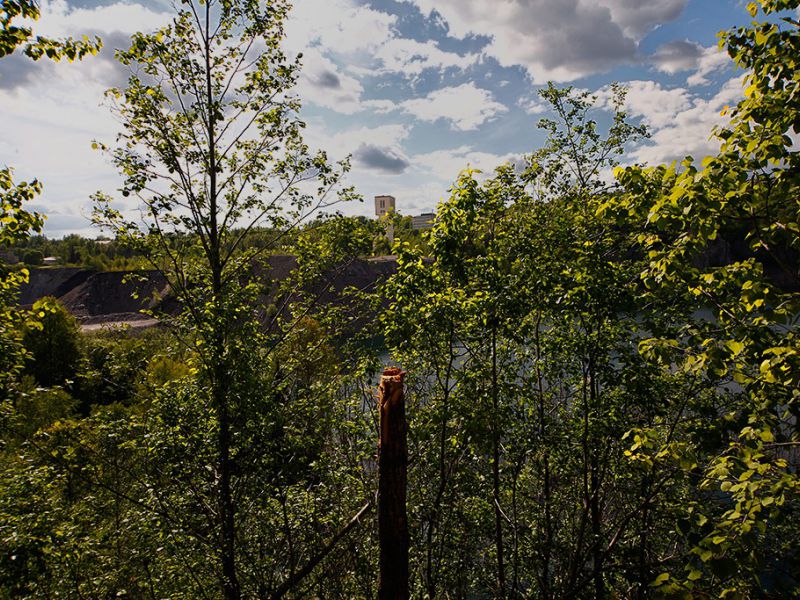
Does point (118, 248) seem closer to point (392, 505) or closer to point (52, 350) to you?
point (392, 505)

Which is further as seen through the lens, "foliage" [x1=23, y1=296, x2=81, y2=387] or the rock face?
the rock face

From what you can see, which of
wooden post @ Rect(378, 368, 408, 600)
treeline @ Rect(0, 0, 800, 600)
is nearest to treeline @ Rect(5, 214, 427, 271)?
treeline @ Rect(0, 0, 800, 600)

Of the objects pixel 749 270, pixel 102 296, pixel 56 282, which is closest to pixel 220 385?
pixel 749 270

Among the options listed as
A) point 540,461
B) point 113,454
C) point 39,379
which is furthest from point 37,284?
point 540,461

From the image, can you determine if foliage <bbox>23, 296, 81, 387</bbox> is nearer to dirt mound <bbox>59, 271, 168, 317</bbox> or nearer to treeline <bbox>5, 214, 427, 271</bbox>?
treeline <bbox>5, 214, 427, 271</bbox>

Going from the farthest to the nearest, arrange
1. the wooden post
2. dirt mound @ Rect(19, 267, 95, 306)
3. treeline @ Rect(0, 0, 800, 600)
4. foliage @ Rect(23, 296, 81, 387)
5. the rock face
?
dirt mound @ Rect(19, 267, 95, 306)
the rock face
foliage @ Rect(23, 296, 81, 387)
treeline @ Rect(0, 0, 800, 600)
the wooden post

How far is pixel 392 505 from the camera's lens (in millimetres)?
3879

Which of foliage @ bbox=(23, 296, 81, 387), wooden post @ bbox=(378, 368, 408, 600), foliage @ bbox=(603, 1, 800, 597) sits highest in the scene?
foliage @ bbox=(603, 1, 800, 597)

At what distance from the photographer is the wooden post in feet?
12.6

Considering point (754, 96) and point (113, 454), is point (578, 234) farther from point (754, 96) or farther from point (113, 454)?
point (113, 454)

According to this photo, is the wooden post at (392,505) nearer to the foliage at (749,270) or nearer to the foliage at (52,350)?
the foliage at (749,270)

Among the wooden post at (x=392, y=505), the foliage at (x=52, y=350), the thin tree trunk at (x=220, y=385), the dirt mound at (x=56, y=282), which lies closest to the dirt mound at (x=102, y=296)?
the dirt mound at (x=56, y=282)

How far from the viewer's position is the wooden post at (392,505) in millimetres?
3846

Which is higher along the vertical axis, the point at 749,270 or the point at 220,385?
the point at 749,270
